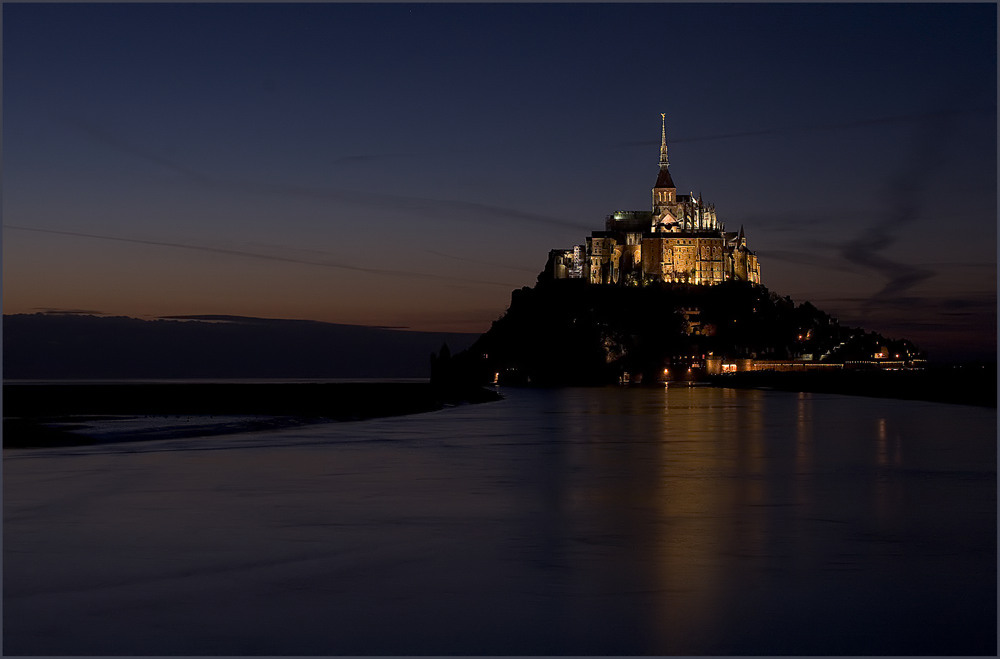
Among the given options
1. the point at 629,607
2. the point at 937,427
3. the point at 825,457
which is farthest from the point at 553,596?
the point at 937,427

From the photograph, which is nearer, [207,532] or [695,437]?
[207,532]

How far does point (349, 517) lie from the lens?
36.8 feet

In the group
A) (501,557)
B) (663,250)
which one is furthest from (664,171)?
(501,557)

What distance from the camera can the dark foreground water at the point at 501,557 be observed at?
6297 millimetres

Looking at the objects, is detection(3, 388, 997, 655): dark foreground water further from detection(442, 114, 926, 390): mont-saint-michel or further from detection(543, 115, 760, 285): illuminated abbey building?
detection(543, 115, 760, 285): illuminated abbey building

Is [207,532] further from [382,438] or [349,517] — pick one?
[382,438]

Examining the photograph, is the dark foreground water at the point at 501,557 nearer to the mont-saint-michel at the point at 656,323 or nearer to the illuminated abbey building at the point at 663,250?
the mont-saint-michel at the point at 656,323

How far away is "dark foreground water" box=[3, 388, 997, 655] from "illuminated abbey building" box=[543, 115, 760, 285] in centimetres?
13997

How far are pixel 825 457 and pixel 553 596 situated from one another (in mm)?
13476

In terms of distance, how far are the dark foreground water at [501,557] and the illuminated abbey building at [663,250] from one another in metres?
140

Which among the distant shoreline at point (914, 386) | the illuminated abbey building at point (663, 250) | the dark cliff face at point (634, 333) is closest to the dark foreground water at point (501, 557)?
the distant shoreline at point (914, 386)

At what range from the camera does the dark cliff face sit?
148m

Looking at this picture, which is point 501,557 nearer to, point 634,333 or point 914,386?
point 914,386

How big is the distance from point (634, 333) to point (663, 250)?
15.1 metres
